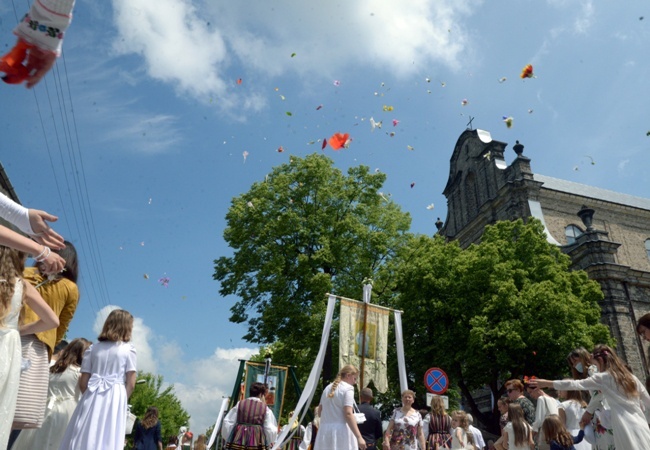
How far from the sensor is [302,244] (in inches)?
937

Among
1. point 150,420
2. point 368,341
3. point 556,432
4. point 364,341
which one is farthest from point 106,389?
point 368,341

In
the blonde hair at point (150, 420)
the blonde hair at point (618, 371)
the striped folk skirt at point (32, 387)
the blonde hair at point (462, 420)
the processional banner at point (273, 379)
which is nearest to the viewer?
the striped folk skirt at point (32, 387)

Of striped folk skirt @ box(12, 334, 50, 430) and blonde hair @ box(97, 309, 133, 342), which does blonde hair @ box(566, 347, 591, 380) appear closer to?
blonde hair @ box(97, 309, 133, 342)

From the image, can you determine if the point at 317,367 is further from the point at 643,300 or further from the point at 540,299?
the point at 643,300

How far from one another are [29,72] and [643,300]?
34303 millimetres

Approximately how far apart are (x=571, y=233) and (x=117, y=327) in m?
35.9

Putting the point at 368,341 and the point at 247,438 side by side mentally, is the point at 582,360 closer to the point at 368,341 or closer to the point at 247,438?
the point at 247,438

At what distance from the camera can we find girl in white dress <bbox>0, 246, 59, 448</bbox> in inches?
119

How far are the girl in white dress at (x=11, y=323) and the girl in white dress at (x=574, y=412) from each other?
22.4 feet

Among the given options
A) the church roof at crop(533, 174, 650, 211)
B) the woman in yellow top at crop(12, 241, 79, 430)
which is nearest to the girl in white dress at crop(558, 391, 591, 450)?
the woman in yellow top at crop(12, 241, 79, 430)

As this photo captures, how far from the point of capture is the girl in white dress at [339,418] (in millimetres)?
7172

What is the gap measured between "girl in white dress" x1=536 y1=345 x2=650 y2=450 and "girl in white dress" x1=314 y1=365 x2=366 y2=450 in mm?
2774

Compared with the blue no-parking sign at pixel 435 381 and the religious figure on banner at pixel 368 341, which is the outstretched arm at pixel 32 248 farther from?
the blue no-parking sign at pixel 435 381

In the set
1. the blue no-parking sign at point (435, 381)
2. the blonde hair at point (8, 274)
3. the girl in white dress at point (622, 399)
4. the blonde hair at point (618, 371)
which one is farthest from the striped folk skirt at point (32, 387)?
the blue no-parking sign at point (435, 381)
